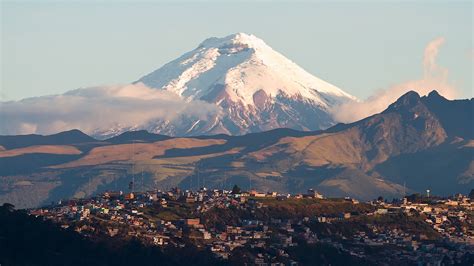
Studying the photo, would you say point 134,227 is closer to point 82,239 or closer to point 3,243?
point 82,239

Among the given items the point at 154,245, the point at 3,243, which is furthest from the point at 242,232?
the point at 3,243

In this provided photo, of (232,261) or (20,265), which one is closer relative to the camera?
(20,265)

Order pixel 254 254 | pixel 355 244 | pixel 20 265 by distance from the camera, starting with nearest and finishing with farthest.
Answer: pixel 20 265, pixel 254 254, pixel 355 244

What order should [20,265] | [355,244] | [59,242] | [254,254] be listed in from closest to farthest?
1. [20,265]
2. [59,242]
3. [254,254]
4. [355,244]

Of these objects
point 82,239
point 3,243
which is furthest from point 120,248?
point 3,243

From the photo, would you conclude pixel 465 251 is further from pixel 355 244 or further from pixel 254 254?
pixel 254 254

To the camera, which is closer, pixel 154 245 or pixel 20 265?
pixel 20 265

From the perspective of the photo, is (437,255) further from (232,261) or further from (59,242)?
(59,242)

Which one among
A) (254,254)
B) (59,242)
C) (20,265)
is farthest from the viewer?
(254,254)
